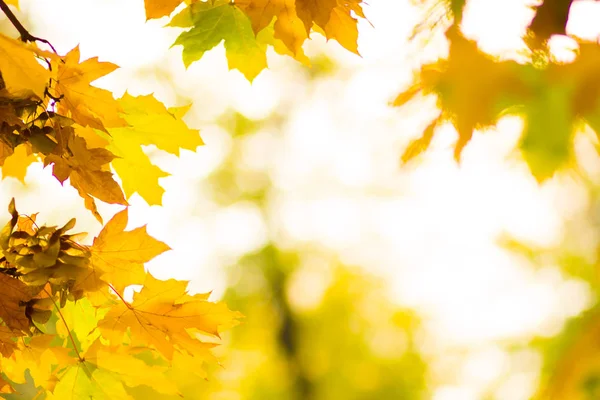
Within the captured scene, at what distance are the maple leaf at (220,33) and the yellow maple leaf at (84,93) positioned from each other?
0.27 meters

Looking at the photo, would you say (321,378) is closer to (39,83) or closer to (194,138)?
(194,138)

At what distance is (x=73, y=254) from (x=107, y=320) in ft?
0.47

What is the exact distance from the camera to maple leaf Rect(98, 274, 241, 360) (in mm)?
959

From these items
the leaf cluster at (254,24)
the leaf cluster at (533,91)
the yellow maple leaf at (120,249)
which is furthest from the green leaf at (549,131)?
the yellow maple leaf at (120,249)

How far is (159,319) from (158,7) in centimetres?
56

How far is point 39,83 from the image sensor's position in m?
0.72

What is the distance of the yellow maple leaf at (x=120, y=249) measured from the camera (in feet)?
3.01

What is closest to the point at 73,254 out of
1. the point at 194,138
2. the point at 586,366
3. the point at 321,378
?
the point at 194,138

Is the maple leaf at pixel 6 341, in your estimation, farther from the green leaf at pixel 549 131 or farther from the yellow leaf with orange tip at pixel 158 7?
the green leaf at pixel 549 131

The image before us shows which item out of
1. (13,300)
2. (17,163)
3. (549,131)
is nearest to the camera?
(549,131)

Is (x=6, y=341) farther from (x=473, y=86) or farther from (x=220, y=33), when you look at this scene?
(x=473, y=86)

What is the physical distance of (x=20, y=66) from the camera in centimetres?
70

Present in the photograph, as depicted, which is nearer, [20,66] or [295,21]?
[20,66]

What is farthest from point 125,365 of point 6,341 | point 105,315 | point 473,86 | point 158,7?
point 473,86
